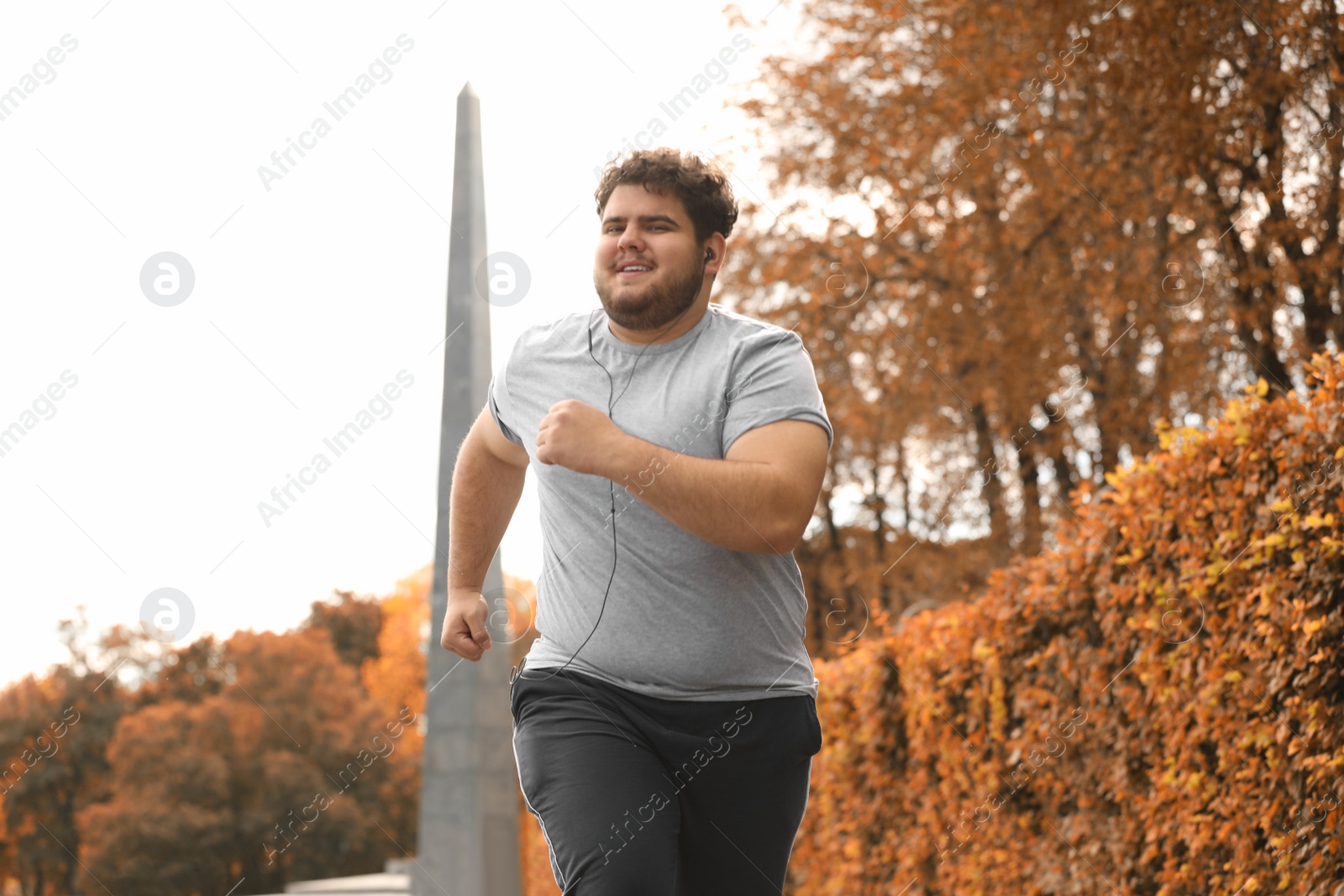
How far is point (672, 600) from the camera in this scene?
105 inches

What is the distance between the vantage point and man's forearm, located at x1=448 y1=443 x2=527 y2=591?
3.15 meters

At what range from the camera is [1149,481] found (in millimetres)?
4461

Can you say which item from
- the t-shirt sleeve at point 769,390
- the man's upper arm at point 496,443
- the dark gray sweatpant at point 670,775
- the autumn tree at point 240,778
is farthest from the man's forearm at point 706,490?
the autumn tree at point 240,778

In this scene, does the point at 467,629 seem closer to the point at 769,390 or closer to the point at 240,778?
the point at 769,390

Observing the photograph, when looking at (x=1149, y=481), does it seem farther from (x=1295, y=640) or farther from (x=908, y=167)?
(x=908, y=167)

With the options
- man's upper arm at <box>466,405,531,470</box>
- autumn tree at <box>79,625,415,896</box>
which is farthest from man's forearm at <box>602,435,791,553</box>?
autumn tree at <box>79,625,415,896</box>

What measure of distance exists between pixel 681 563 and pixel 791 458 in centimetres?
39

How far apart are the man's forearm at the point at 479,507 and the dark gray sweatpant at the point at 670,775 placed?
17.0 inches

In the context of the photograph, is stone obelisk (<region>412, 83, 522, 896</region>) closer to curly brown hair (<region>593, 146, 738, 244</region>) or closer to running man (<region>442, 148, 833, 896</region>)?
running man (<region>442, 148, 833, 896</region>)

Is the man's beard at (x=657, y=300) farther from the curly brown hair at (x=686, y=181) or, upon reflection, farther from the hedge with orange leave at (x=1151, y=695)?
the hedge with orange leave at (x=1151, y=695)

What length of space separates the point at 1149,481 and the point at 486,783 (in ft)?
26.8

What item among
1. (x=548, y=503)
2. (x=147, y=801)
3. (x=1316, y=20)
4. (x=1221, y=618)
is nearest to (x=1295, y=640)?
(x=1221, y=618)

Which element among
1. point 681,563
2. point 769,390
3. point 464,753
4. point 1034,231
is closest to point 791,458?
point 769,390

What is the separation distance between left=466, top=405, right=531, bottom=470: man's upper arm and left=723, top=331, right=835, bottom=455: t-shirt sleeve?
72 cm
